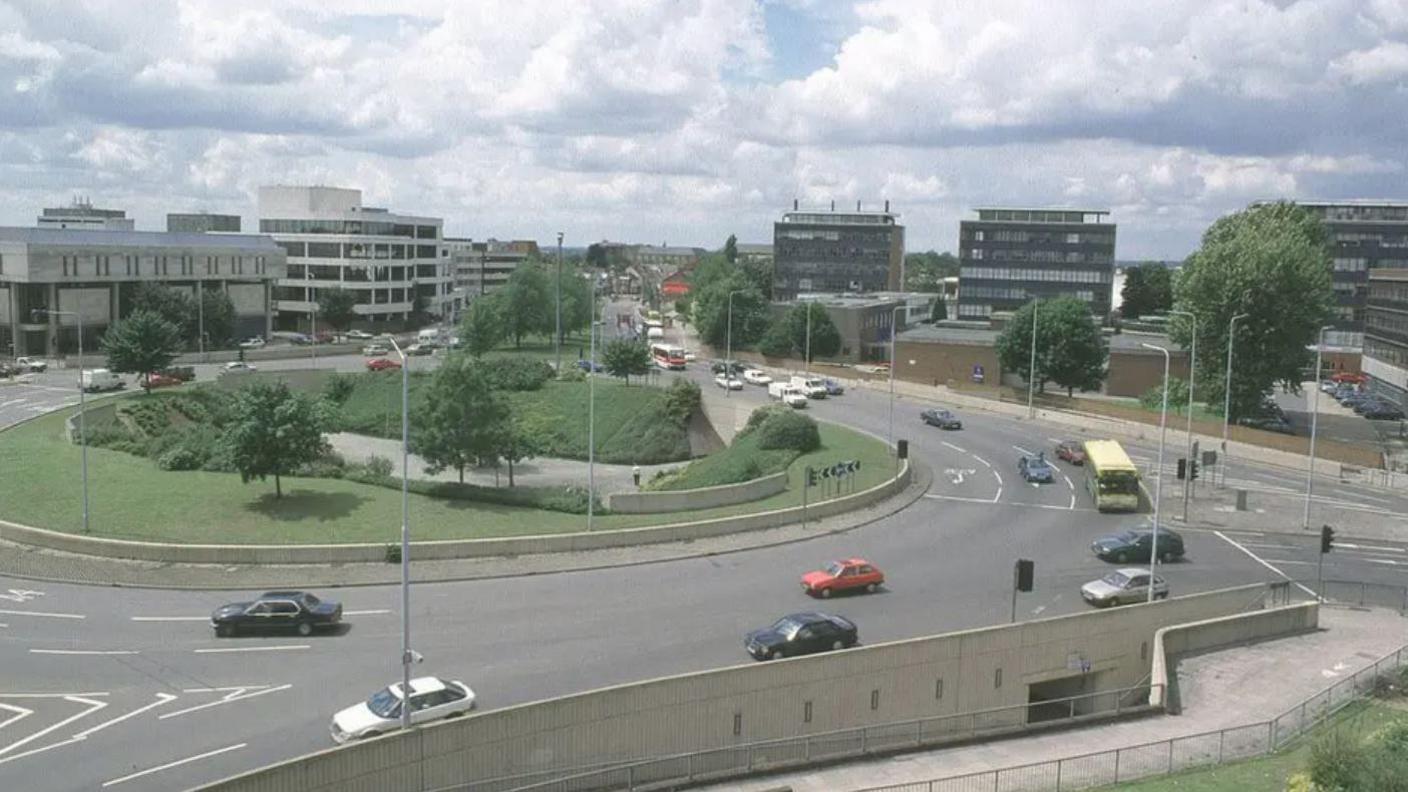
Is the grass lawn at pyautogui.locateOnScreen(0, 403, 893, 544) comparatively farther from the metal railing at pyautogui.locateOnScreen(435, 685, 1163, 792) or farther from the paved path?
the paved path

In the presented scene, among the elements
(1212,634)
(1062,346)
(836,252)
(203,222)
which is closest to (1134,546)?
(1212,634)

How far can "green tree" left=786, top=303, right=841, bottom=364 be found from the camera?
349ft

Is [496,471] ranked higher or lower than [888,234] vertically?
lower

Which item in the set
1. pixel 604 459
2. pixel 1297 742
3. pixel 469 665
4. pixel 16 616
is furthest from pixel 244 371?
pixel 1297 742

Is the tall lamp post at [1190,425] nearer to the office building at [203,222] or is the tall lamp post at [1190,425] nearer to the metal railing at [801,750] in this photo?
the metal railing at [801,750]

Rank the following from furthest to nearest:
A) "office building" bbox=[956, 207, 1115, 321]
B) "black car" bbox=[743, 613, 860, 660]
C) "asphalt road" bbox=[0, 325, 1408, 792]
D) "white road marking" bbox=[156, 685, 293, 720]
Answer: "office building" bbox=[956, 207, 1115, 321] → "black car" bbox=[743, 613, 860, 660] → "white road marking" bbox=[156, 685, 293, 720] → "asphalt road" bbox=[0, 325, 1408, 792]

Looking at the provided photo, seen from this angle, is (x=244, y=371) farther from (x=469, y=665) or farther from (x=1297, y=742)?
(x=1297, y=742)

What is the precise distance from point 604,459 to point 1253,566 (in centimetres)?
3593

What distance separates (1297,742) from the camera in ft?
79.2

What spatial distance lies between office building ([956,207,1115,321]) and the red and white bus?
49659 millimetres

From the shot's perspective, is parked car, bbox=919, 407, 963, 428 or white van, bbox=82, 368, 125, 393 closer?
parked car, bbox=919, 407, 963, 428

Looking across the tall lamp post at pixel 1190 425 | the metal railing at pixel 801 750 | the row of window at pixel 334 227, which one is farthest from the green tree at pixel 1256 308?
the row of window at pixel 334 227

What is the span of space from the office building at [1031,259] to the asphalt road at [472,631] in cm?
9800

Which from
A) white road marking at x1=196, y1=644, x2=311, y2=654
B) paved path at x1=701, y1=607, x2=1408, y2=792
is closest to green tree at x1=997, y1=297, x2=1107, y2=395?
paved path at x1=701, y1=607, x2=1408, y2=792
